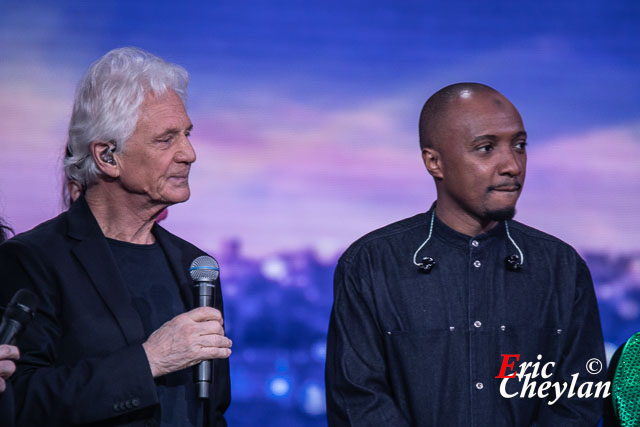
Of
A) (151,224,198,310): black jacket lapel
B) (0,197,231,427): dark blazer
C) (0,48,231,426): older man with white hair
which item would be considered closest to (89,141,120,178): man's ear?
(0,48,231,426): older man with white hair

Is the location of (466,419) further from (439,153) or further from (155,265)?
(155,265)

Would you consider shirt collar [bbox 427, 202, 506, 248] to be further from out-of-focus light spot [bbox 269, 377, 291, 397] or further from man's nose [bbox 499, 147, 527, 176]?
out-of-focus light spot [bbox 269, 377, 291, 397]

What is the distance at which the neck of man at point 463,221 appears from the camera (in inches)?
92.5

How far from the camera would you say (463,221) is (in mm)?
2355

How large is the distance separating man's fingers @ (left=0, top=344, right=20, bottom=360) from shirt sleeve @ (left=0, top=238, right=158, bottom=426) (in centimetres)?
16

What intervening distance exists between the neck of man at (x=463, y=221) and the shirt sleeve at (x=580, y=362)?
0.32 meters

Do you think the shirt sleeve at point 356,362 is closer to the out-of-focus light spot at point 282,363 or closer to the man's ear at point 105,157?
the man's ear at point 105,157

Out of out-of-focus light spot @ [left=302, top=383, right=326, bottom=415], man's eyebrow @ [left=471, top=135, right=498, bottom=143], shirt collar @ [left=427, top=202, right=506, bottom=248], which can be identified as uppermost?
man's eyebrow @ [left=471, top=135, right=498, bottom=143]

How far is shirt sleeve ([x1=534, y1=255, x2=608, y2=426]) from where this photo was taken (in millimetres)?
2205

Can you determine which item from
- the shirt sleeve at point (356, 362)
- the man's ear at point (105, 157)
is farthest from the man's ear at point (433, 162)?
the man's ear at point (105, 157)

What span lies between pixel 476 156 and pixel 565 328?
0.56 m

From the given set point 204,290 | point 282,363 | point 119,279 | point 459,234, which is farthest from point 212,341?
point 282,363

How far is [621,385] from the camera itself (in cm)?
233

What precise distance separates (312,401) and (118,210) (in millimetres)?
1720
